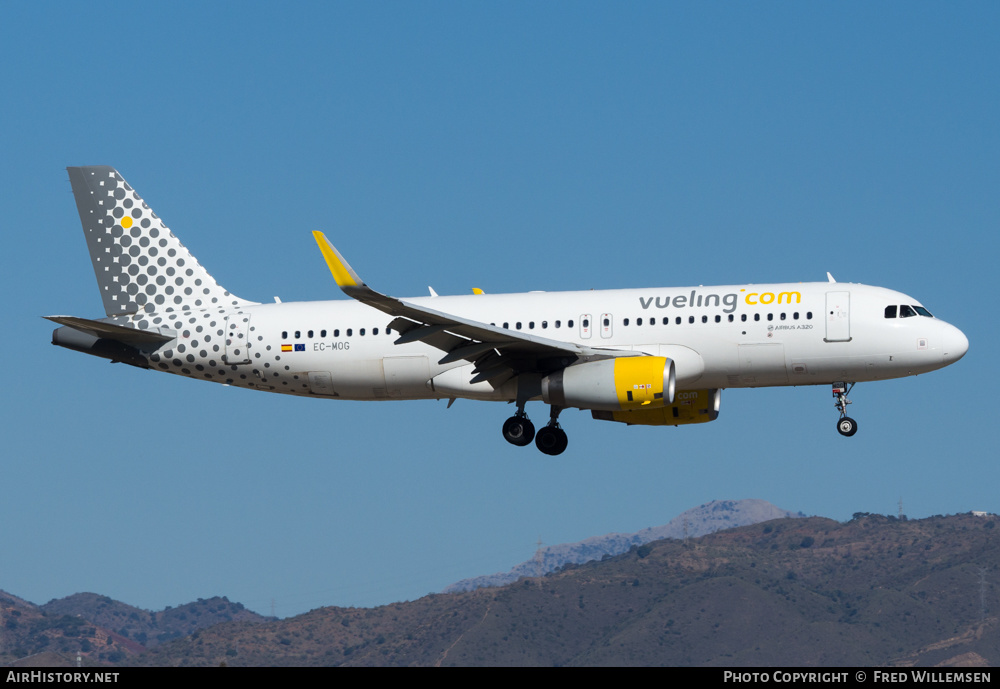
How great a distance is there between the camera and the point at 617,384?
1619 inches

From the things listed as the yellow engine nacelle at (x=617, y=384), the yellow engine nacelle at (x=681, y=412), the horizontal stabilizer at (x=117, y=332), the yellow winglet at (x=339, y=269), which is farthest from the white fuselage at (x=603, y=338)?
the yellow winglet at (x=339, y=269)

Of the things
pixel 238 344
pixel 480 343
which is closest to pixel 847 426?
pixel 480 343

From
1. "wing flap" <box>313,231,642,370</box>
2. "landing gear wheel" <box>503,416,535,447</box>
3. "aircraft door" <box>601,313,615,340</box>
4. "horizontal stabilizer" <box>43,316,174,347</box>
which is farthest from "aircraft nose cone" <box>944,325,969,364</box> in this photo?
"horizontal stabilizer" <box>43,316,174,347</box>

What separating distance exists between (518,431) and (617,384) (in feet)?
15.5

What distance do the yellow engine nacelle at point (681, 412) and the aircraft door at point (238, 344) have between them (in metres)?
11.7

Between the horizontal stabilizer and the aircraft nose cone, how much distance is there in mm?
25060

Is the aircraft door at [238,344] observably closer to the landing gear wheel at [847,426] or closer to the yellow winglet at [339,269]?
the yellow winglet at [339,269]

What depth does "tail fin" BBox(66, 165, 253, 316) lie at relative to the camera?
1929 inches

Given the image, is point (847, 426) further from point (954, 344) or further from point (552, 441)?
point (552, 441)
